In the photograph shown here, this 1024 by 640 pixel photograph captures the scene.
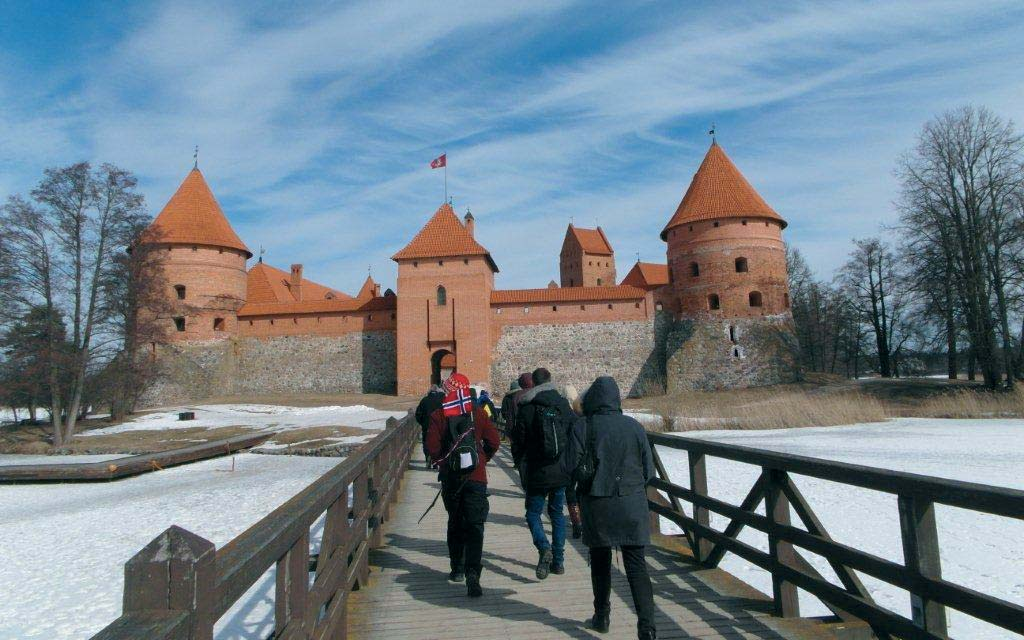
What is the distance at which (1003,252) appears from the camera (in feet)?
69.8

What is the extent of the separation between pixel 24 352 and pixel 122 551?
15553mm

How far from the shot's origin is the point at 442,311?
29000 millimetres

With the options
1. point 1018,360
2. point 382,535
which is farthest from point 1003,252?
point 382,535

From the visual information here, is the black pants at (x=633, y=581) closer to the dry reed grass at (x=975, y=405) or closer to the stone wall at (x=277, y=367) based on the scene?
the dry reed grass at (x=975, y=405)

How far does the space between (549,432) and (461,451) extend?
2.14 feet

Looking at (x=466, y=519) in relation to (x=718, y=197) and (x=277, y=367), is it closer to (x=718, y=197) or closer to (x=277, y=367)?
(x=718, y=197)

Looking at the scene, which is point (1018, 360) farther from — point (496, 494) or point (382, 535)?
point (382, 535)

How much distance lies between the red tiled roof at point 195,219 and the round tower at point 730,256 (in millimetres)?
20889

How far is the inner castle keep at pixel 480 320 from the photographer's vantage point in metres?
27.2

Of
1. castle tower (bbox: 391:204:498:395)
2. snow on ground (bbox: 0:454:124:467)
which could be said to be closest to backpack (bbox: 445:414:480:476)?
snow on ground (bbox: 0:454:124:467)

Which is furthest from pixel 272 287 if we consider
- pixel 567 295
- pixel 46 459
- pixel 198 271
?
pixel 46 459

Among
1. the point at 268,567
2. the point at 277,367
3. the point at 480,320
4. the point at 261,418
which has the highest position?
the point at 480,320

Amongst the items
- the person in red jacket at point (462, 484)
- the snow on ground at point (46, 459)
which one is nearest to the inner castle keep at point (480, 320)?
the snow on ground at point (46, 459)

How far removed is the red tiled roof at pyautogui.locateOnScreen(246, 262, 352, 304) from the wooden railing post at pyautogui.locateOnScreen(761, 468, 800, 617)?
3168 cm
